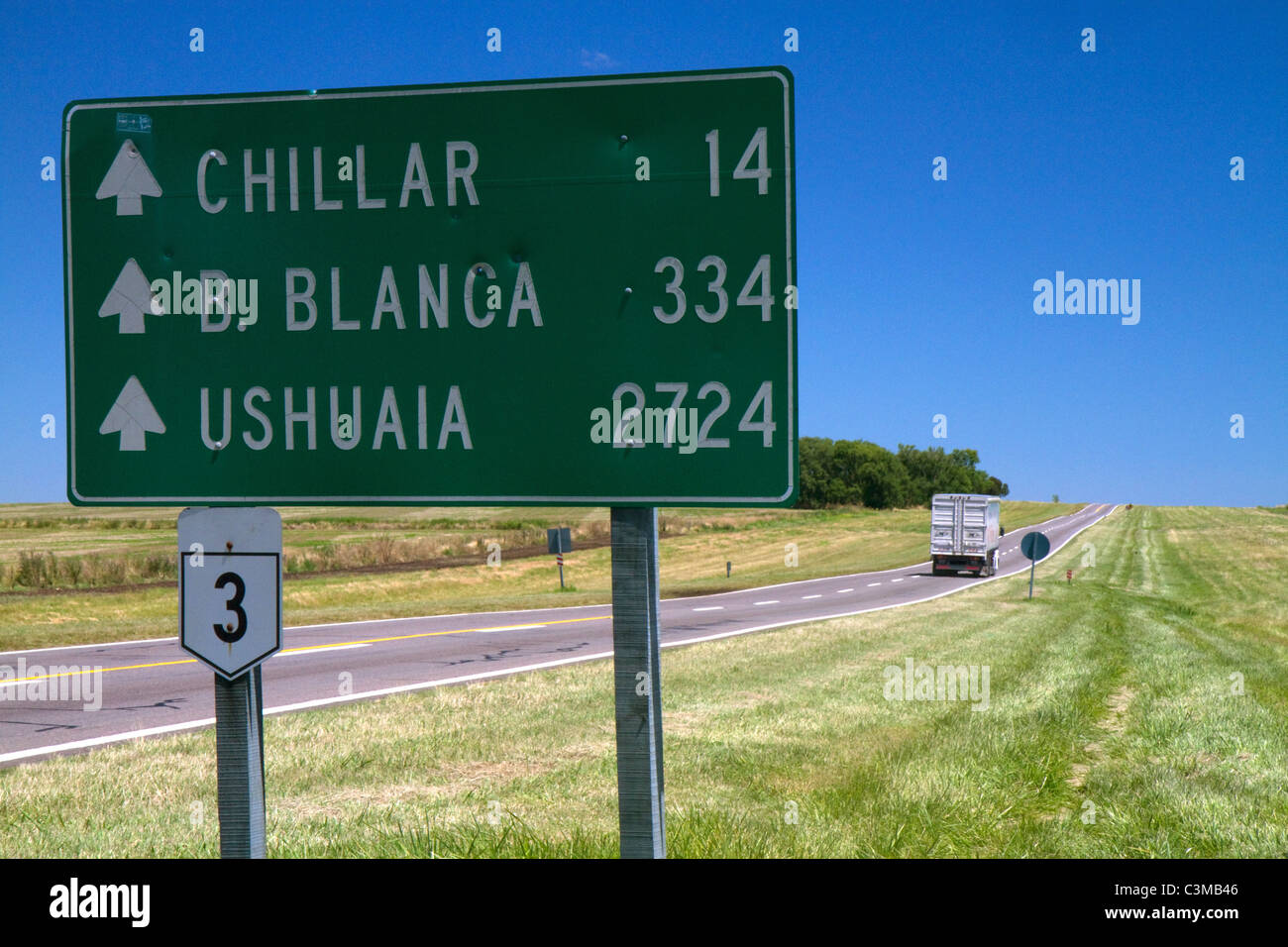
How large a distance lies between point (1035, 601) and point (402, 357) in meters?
29.5

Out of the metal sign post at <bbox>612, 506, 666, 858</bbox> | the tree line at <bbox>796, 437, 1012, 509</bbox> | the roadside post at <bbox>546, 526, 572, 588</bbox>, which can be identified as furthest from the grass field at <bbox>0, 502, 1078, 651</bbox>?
the tree line at <bbox>796, 437, 1012, 509</bbox>

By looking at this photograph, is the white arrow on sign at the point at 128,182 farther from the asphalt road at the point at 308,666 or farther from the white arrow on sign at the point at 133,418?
the asphalt road at the point at 308,666

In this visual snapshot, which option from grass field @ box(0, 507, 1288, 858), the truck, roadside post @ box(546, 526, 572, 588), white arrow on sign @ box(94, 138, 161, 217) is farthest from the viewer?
the truck

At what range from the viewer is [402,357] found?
3.57 meters

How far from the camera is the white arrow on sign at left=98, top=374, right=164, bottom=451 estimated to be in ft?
12.2

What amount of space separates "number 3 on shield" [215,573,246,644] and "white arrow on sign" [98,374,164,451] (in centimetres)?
65

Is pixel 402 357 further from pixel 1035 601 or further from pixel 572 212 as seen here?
pixel 1035 601

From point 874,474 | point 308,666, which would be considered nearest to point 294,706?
point 308,666

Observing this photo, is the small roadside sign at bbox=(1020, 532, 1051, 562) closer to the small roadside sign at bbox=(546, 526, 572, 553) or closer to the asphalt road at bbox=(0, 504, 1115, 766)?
the asphalt road at bbox=(0, 504, 1115, 766)

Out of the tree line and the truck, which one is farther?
the tree line

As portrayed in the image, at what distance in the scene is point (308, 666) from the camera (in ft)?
47.6

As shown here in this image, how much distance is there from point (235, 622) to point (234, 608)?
53 millimetres

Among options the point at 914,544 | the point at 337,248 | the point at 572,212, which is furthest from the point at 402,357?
the point at 914,544

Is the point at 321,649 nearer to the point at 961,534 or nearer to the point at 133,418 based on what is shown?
the point at 133,418
